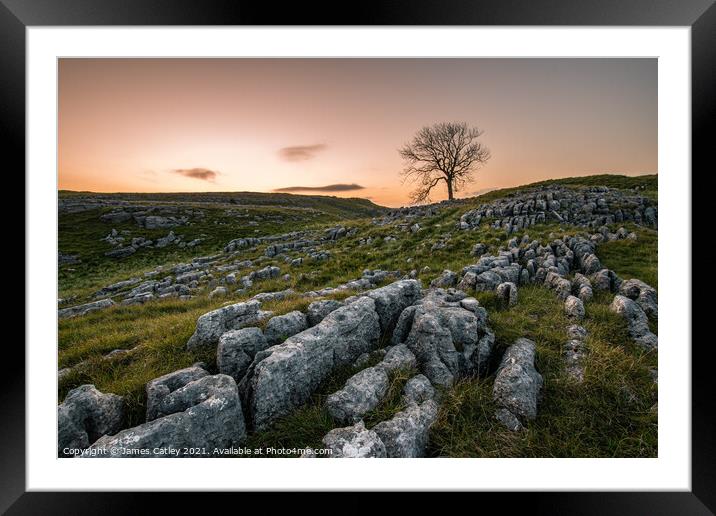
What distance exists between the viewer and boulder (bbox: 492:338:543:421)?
3262 mm

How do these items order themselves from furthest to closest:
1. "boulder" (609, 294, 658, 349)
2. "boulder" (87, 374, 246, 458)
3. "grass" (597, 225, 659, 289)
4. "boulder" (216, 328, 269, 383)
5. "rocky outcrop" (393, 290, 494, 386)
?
"grass" (597, 225, 659, 289) → "boulder" (609, 294, 658, 349) → "rocky outcrop" (393, 290, 494, 386) → "boulder" (216, 328, 269, 383) → "boulder" (87, 374, 246, 458)

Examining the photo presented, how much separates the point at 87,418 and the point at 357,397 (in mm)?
3228

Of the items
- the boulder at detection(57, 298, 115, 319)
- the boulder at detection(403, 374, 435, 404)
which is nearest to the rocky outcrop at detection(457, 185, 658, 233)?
the boulder at detection(403, 374, 435, 404)

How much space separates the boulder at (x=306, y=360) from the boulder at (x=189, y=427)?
25 cm

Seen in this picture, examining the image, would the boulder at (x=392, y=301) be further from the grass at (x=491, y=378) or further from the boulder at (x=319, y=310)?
the grass at (x=491, y=378)

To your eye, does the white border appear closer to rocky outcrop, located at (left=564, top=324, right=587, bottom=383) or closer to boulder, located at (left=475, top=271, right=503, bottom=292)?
rocky outcrop, located at (left=564, top=324, right=587, bottom=383)

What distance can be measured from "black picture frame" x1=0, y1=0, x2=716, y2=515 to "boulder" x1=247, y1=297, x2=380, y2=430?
1351mm

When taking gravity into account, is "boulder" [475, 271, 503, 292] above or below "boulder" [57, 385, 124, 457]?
above

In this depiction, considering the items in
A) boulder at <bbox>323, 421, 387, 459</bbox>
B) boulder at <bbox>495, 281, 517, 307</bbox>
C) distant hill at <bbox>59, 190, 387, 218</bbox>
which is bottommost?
boulder at <bbox>323, 421, 387, 459</bbox>
